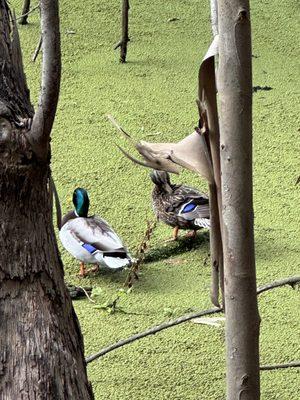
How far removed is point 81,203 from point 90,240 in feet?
0.57

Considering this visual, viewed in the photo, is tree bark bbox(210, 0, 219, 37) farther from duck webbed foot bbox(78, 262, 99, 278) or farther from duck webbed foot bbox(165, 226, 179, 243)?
duck webbed foot bbox(165, 226, 179, 243)

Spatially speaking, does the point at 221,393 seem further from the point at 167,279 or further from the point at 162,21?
the point at 162,21

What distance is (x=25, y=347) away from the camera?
136cm

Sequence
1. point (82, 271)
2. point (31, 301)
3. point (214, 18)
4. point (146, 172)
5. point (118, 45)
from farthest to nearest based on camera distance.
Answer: point (118, 45), point (146, 172), point (82, 271), point (31, 301), point (214, 18)

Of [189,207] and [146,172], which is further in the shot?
[146,172]

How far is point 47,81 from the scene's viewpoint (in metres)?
1.23

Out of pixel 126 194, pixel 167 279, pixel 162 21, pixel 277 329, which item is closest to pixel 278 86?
pixel 162 21

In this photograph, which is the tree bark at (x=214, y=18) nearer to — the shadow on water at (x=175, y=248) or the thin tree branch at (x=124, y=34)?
the shadow on water at (x=175, y=248)

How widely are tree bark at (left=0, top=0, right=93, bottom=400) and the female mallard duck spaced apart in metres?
1.68

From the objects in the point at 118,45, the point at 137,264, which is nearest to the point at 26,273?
the point at 137,264

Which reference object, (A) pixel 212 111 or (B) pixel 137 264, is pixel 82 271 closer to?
(B) pixel 137 264

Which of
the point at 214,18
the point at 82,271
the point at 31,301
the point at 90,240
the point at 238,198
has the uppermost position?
the point at 214,18

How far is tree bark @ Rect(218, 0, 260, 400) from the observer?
0.72 meters

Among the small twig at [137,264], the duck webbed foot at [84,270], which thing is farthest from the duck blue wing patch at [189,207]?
the duck webbed foot at [84,270]
